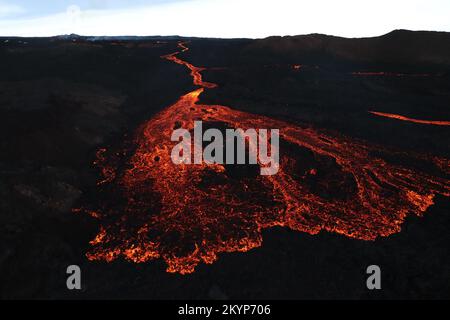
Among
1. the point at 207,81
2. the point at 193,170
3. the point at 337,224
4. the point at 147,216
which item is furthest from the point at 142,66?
the point at 337,224

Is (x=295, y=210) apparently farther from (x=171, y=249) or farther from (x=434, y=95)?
(x=434, y=95)

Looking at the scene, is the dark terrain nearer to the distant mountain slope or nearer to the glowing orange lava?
the distant mountain slope

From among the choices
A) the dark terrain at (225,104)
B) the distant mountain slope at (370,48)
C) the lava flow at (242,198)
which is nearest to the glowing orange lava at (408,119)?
the dark terrain at (225,104)

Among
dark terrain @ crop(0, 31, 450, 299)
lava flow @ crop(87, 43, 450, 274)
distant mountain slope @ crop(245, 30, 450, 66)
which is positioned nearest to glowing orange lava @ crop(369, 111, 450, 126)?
dark terrain @ crop(0, 31, 450, 299)

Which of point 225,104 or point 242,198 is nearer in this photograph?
point 242,198

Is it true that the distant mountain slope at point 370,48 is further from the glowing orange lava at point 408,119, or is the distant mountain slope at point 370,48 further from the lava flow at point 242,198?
the lava flow at point 242,198

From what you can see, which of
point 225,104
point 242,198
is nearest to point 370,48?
point 225,104

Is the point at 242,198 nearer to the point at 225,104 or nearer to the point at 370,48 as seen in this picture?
the point at 225,104
